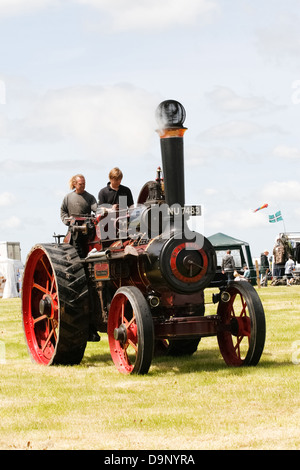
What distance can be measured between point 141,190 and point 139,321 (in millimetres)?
1703

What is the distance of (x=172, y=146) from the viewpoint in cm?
690

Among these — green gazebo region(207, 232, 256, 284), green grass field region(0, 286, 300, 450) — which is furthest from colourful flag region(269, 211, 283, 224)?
green grass field region(0, 286, 300, 450)

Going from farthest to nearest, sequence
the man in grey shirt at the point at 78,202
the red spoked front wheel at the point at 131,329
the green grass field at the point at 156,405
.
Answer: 1. the man in grey shirt at the point at 78,202
2. the red spoked front wheel at the point at 131,329
3. the green grass field at the point at 156,405

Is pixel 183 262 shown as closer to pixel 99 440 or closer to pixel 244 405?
pixel 244 405

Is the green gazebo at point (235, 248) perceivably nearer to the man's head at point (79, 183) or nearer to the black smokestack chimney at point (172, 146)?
the man's head at point (79, 183)

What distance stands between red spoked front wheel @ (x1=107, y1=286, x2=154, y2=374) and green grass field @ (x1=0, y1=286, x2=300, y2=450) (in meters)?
0.14

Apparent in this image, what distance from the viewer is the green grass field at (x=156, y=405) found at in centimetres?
467

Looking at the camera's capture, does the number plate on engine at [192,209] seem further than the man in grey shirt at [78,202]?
No

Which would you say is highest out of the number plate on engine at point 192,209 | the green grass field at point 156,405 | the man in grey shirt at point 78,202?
the man in grey shirt at point 78,202

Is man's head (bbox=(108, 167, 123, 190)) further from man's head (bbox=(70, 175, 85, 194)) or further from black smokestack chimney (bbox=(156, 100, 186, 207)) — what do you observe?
black smokestack chimney (bbox=(156, 100, 186, 207))

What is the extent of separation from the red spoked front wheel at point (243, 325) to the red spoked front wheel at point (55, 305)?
4.38ft

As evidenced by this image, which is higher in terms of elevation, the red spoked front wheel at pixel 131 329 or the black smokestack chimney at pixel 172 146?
the black smokestack chimney at pixel 172 146

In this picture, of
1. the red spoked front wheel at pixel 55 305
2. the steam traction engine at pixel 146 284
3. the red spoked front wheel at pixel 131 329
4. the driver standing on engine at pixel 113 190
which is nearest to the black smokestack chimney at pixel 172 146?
the steam traction engine at pixel 146 284

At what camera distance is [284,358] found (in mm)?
7848
